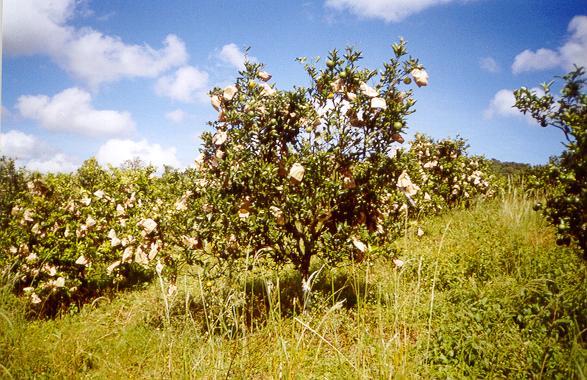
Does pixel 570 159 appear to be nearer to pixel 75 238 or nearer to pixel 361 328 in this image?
pixel 361 328

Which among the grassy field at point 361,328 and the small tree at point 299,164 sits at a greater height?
the small tree at point 299,164

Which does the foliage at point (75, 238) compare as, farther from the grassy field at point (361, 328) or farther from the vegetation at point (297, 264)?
the grassy field at point (361, 328)

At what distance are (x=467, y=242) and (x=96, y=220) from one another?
7592 millimetres

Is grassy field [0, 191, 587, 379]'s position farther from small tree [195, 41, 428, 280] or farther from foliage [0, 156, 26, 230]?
foliage [0, 156, 26, 230]

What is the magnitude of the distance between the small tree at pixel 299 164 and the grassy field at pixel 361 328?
67 centimetres

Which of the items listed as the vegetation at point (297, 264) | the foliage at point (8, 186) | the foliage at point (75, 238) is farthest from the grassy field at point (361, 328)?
the foliage at point (8, 186)

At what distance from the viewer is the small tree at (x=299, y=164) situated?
3.85 meters

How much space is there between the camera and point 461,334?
335cm

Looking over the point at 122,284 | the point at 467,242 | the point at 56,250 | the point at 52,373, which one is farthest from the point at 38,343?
the point at 467,242

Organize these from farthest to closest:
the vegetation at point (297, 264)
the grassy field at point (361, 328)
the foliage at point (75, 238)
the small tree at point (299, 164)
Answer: the foliage at point (75, 238), the small tree at point (299, 164), the vegetation at point (297, 264), the grassy field at point (361, 328)

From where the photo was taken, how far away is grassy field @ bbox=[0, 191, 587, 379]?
2.58 meters

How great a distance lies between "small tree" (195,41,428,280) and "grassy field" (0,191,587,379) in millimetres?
665

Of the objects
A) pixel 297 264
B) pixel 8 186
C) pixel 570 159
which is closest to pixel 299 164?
pixel 297 264

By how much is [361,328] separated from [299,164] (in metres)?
1.94
